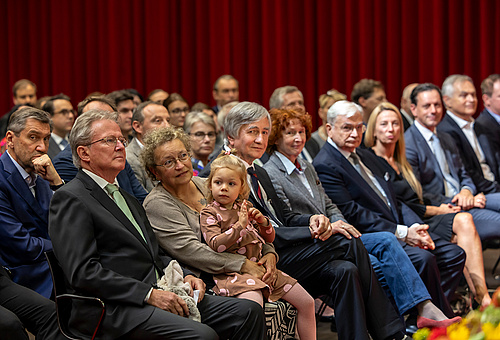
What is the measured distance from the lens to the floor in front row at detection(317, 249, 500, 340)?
4293 millimetres

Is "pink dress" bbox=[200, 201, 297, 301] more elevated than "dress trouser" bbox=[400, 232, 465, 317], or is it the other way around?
"pink dress" bbox=[200, 201, 297, 301]

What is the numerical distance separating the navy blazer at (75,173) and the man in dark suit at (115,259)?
2.77ft

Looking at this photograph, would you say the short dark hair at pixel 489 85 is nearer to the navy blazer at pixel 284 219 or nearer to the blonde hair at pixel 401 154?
the blonde hair at pixel 401 154

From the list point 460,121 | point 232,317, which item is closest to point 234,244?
point 232,317

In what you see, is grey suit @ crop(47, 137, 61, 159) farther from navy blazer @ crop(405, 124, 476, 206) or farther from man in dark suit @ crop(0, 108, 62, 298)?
navy blazer @ crop(405, 124, 476, 206)

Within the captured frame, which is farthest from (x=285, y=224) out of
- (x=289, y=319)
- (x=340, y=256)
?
(x=289, y=319)

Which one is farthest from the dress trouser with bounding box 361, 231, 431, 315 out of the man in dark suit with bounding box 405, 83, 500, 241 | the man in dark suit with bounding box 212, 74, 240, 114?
the man in dark suit with bounding box 212, 74, 240, 114

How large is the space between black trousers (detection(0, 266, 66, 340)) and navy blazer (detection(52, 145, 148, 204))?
2.69 feet

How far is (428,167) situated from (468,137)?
0.78 metres

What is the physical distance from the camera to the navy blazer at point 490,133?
5785 mm

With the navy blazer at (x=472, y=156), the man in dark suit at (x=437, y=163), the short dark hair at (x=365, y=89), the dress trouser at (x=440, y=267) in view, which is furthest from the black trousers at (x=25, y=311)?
the short dark hair at (x=365, y=89)

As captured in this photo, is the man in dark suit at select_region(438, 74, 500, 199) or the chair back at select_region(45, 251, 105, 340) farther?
the man in dark suit at select_region(438, 74, 500, 199)

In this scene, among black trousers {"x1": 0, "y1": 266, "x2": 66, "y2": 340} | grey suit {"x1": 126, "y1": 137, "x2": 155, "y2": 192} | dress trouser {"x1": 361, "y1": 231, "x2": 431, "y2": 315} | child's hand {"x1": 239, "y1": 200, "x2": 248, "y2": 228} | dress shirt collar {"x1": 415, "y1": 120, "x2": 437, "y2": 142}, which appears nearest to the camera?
black trousers {"x1": 0, "y1": 266, "x2": 66, "y2": 340}

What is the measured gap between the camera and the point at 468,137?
19.1 ft
